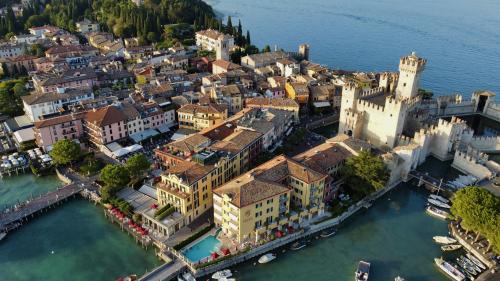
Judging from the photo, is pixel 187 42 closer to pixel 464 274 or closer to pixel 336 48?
pixel 336 48

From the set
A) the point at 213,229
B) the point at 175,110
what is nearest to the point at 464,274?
the point at 213,229

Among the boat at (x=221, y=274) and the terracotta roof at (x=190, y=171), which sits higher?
the terracotta roof at (x=190, y=171)

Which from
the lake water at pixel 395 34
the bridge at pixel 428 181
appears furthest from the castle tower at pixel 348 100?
the lake water at pixel 395 34

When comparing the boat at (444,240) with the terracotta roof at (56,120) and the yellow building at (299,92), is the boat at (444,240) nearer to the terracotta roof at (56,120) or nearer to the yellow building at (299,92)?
the yellow building at (299,92)

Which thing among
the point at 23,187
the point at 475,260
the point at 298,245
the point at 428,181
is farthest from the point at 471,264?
the point at 23,187

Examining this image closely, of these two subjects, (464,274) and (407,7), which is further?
(407,7)

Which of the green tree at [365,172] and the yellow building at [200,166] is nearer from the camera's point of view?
the yellow building at [200,166]
